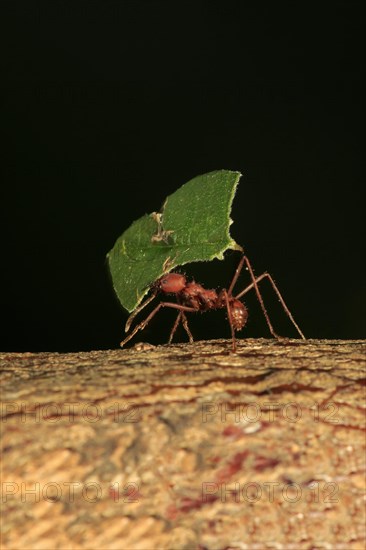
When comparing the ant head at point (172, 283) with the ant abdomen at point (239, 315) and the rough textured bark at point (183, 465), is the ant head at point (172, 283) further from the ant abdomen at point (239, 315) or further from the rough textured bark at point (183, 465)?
the rough textured bark at point (183, 465)

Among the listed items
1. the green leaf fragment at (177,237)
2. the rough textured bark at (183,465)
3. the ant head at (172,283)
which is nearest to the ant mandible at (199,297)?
the ant head at (172,283)

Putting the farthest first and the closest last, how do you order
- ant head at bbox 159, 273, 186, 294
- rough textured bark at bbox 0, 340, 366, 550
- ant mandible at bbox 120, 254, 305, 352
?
ant head at bbox 159, 273, 186, 294 → ant mandible at bbox 120, 254, 305, 352 → rough textured bark at bbox 0, 340, 366, 550

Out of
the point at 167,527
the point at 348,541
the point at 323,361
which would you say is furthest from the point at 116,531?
the point at 323,361

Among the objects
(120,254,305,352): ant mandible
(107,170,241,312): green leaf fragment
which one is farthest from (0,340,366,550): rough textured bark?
(120,254,305,352): ant mandible

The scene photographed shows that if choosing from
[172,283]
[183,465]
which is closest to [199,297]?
[172,283]

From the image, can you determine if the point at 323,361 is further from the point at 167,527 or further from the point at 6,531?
the point at 6,531

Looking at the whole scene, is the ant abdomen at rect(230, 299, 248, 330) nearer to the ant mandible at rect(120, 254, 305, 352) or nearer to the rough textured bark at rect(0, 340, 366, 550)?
the ant mandible at rect(120, 254, 305, 352)

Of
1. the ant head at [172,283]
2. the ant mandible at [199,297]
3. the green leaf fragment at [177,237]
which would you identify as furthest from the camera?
the ant head at [172,283]

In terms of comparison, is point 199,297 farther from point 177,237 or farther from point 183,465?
point 183,465
